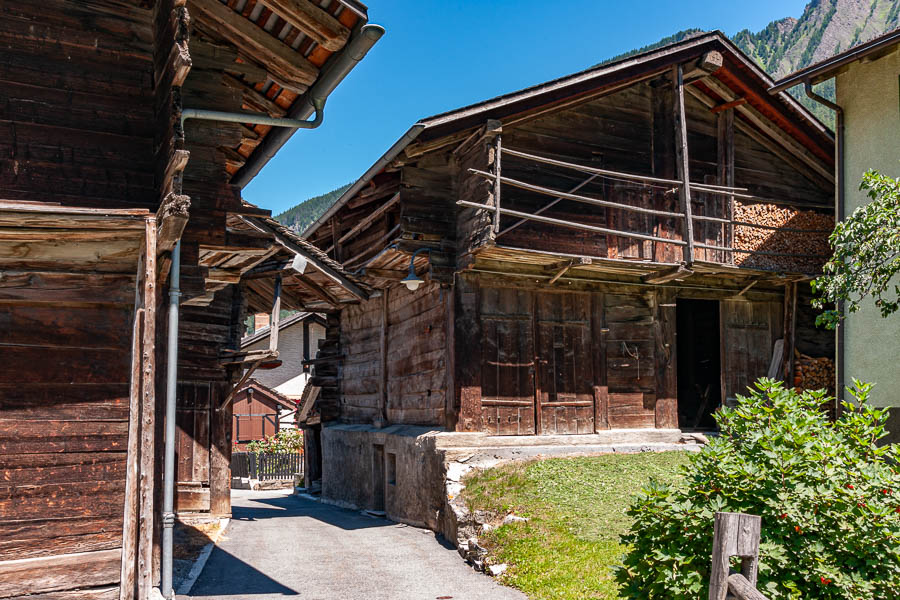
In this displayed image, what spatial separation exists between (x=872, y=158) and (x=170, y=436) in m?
12.1

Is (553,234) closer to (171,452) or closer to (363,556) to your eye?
(363,556)

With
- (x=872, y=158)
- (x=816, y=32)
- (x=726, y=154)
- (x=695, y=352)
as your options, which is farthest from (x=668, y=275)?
(x=816, y=32)

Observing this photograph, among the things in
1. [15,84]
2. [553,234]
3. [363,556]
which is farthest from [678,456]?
[15,84]

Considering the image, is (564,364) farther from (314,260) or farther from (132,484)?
(132,484)

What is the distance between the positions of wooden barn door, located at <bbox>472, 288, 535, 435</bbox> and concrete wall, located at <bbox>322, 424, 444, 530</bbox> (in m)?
1.25

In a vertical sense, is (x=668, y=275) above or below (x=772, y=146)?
below

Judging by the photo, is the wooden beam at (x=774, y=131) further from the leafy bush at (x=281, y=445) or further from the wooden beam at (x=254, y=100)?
the leafy bush at (x=281, y=445)

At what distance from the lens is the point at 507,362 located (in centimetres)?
1430

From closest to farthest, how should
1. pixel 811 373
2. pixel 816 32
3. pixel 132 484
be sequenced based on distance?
pixel 132 484 → pixel 811 373 → pixel 816 32

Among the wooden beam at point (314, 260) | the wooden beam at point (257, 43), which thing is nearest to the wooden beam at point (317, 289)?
the wooden beam at point (314, 260)

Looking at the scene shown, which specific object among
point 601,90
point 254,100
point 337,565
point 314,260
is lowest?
point 337,565

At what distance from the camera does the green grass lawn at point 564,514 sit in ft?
27.9

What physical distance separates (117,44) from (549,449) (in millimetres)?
9417

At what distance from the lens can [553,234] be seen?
14.5 meters
